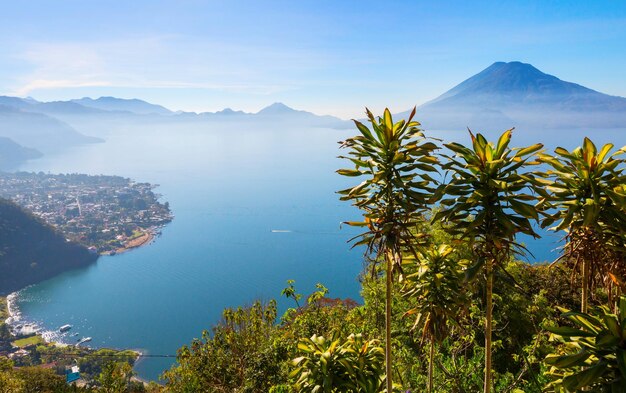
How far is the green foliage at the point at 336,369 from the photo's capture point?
459cm

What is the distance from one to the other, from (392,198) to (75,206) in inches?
5701

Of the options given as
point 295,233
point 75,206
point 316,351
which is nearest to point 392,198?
point 316,351

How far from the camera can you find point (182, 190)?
158 meters

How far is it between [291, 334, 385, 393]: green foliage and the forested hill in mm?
81530

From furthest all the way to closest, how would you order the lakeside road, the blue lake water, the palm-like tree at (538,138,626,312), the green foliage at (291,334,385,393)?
the lakeside road < the blue lake water < the green foliage at (291,334,385,393) < the palm-like tree at (538,138,626,312)

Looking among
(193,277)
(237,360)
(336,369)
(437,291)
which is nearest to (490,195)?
(437,291)

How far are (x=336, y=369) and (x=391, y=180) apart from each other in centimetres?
231

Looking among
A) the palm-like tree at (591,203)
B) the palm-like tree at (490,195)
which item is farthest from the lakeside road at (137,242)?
the palm-like tree at (591,203)

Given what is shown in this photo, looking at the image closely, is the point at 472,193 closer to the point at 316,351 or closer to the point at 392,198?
the point at 392,198

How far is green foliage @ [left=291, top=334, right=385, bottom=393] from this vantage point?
4.59m

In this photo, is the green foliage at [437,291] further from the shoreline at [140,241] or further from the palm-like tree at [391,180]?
the shoreline at [140,241]

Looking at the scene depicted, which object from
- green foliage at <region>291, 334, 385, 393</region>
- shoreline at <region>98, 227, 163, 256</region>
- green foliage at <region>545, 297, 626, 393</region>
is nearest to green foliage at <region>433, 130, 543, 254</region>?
green foliage at <region>545, 297, 626, 393</region>

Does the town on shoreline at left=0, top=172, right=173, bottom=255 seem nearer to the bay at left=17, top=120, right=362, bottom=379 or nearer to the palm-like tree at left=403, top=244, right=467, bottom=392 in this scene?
the bay at left=17, top=120, right=362, bottom=379

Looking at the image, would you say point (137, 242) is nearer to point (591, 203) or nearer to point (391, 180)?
point (391, 180)
